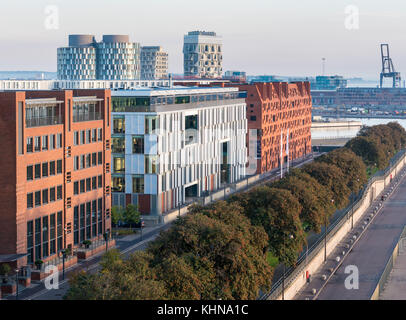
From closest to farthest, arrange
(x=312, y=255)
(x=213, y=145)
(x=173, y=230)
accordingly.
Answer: (x=173, y=230)
(x=312, y=255)
(x=213, y=145)

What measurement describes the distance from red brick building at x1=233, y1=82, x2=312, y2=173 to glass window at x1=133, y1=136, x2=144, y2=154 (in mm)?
44826

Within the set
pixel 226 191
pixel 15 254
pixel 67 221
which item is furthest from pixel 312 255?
pixel 226 191

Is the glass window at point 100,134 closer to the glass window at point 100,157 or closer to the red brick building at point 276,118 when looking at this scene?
the glass window at point 100,157

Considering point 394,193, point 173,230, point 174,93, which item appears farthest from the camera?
point 394,193

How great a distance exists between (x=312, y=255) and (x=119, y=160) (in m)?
29.5

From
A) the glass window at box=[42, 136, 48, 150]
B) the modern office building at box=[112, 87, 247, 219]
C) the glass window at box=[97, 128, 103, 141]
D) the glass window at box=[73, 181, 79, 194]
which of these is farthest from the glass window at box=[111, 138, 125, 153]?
the glass window at box=[42, 136, 48, 150]

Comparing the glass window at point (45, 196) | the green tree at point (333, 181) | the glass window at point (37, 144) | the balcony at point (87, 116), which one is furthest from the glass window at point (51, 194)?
the green tree at point (333, 181)

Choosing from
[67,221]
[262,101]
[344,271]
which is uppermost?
[262,101]

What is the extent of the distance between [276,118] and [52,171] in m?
82.3

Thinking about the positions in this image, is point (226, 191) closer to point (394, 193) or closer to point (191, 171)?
point (191, 171)

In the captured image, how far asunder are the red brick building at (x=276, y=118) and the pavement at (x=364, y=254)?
24.1 m

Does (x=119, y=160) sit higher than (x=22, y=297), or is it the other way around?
(x=119, y=160)

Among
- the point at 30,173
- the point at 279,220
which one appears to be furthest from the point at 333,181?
the point at 30,173

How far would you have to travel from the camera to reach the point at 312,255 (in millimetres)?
70125
